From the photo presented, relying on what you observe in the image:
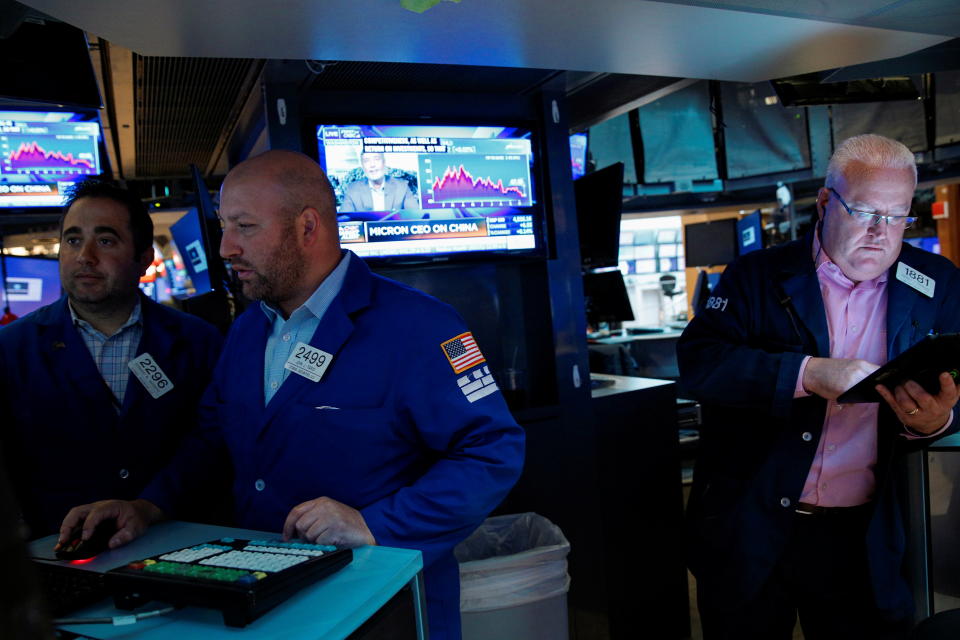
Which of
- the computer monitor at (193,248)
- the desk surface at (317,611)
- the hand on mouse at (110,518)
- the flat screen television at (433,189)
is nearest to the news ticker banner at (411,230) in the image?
the flat screen television at (433,189)

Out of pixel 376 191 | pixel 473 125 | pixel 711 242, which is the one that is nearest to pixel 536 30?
pixel 473 125

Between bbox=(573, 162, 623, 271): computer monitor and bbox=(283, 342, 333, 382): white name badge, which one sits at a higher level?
bbox=(573, 162, 623, 271): computer monitor

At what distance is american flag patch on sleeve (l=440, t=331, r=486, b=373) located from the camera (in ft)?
5.44

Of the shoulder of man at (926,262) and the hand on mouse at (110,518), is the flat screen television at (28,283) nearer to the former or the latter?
the hand on mouse at (110,518)

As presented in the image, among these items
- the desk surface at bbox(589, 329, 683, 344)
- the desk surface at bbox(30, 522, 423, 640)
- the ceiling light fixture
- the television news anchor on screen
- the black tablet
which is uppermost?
the ceiling light fixture

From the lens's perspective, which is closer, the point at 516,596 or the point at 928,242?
the point at 516,596

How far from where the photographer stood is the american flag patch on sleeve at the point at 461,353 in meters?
1.66

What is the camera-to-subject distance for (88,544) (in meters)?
1.37

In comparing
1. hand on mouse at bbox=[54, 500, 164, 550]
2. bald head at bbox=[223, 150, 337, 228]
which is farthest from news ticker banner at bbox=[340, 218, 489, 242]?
hand on mouse at bbox=[54, 500, 164, 550]

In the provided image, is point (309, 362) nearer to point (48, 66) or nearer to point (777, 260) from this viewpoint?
point (777, 260)

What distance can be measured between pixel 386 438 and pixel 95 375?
1002 mm

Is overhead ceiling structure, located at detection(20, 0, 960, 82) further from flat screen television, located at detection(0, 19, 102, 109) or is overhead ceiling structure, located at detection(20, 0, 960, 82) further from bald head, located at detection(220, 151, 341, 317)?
flat screen television, located at detection(0, 19, 102, 109)

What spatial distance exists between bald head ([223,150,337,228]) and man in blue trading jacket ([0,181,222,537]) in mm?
699

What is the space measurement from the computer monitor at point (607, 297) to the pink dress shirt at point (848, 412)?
224 centimetres
